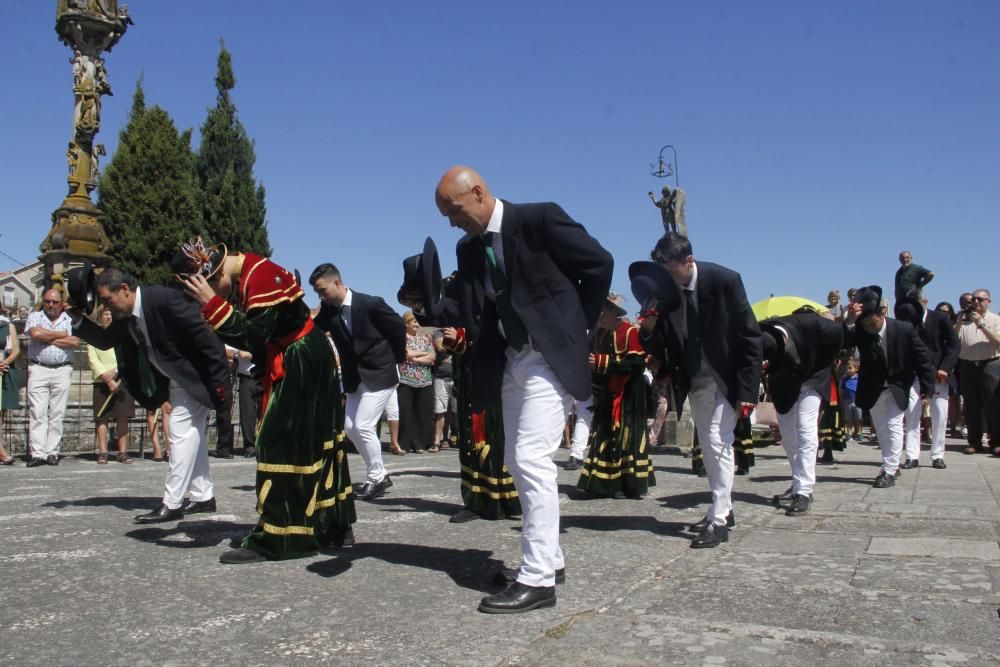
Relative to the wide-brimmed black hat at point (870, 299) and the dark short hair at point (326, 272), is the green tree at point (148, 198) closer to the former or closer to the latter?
the dark short hair at point (326, 272)

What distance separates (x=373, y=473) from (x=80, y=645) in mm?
4389

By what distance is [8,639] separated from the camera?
351 centimetres

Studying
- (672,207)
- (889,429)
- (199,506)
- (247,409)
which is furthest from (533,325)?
(672,207)

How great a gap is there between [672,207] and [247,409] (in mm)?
11379

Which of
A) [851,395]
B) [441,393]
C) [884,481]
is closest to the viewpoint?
[884,481]

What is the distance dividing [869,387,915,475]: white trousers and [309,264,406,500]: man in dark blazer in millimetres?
4702

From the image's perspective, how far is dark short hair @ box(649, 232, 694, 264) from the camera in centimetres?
575

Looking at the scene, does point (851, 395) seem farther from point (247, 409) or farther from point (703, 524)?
point (703, 524)

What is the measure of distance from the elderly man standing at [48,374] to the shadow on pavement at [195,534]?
236 inches

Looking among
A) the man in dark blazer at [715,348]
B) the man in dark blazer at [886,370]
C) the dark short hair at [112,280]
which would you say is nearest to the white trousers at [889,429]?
the man in dark blazer at [886,370]

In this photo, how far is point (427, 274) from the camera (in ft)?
18.9

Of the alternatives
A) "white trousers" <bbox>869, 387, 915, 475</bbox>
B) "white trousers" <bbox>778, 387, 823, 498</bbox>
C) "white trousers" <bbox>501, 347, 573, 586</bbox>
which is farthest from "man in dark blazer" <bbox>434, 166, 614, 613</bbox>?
"white trousers" <bbox>869, 387, 915, 475</bbox>

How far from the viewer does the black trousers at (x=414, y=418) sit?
1392 centimetres

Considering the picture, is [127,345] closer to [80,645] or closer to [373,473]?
[373,473]
